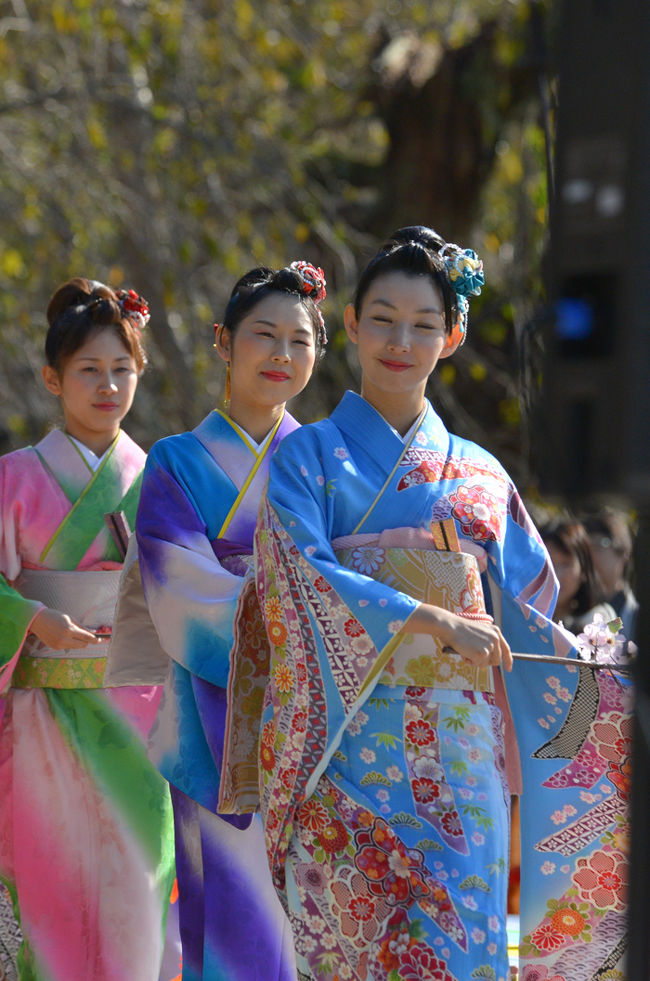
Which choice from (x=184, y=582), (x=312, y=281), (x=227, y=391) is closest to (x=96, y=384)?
(x=227, y=391)

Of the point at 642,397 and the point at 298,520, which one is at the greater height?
Answer: the point at 642,397

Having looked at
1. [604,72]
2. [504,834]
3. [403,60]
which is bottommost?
[504,834]

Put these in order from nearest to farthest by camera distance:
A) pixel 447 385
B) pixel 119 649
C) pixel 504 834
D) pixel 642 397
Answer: pixel 642 397, pixel 504 834, pixel 119 649, pixel 447 385

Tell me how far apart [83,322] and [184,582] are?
42.8 inches

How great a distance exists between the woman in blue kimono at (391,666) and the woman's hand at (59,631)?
0.86 metres

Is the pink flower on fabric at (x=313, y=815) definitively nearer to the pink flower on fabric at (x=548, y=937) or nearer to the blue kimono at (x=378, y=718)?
the blue kimono at (x=378, y=718)

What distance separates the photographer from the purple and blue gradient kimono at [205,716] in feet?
11.6

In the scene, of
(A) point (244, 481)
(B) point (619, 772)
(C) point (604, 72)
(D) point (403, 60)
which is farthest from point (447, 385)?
(C) point (604, 72)

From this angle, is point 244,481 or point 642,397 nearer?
point 642,397

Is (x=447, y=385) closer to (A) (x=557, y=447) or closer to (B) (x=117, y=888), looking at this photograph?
(B) (x=117, y=888)

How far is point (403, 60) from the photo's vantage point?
891 centimetres

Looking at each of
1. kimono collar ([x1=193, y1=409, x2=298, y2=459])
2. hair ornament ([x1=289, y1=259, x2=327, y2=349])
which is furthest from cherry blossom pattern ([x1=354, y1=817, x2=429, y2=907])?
hair ornament ([x1=289, y1=259, x2=327, y2=349])

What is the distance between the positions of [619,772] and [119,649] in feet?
4.66

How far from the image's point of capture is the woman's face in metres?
5.17
